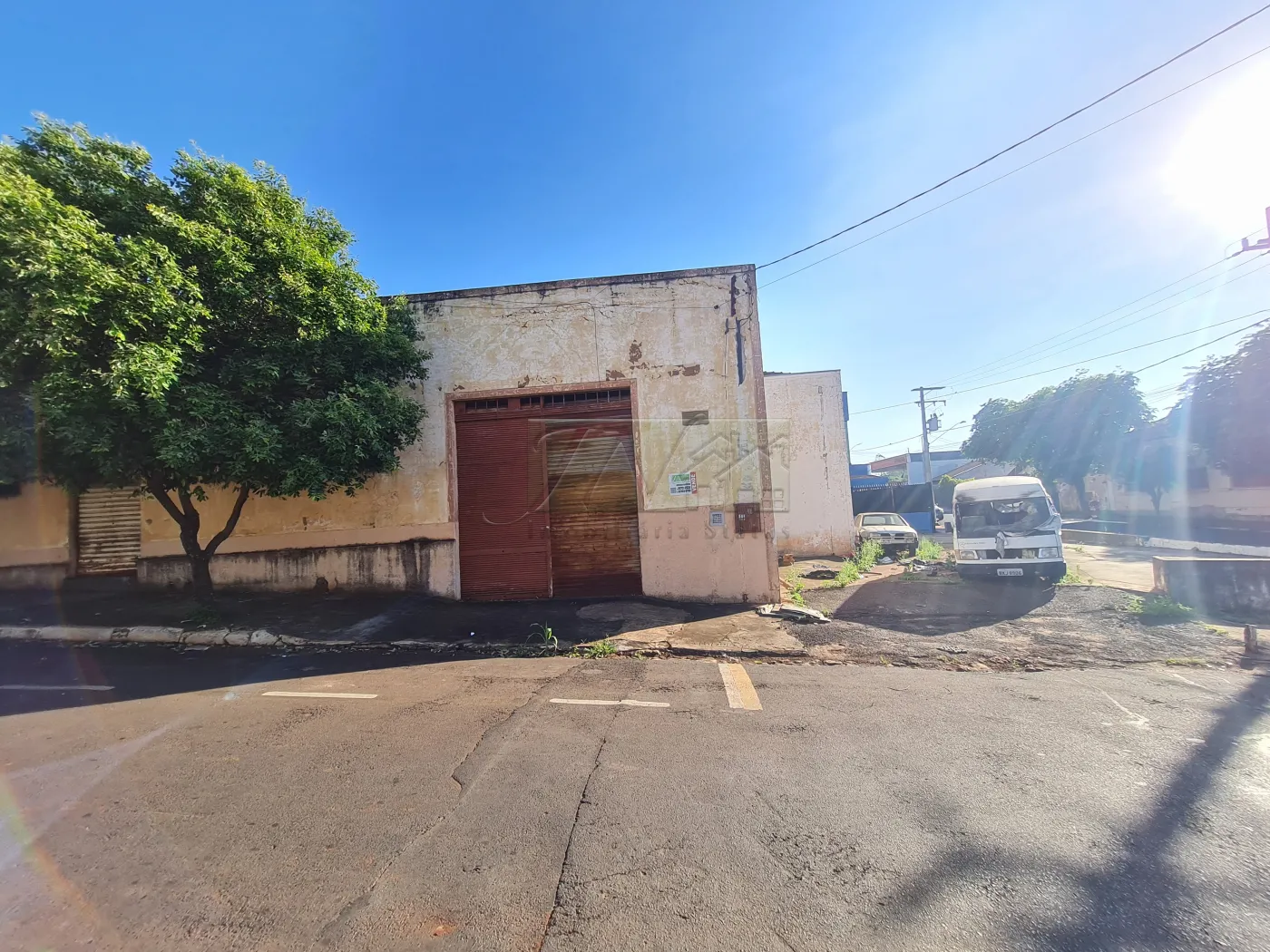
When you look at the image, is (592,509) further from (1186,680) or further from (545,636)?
(1186,680)

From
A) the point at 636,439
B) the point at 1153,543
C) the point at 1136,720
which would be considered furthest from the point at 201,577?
the point at 1153,543

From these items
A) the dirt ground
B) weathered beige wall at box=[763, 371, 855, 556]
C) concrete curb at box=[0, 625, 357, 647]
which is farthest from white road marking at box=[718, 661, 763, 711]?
weathered beige wall at box=[763, 371, 855, 556]

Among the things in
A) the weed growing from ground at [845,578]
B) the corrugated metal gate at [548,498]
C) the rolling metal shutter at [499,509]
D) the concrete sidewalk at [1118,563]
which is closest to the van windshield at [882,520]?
the concrete sidewalk at [1118,563]

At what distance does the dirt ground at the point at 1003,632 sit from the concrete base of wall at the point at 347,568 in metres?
6.45

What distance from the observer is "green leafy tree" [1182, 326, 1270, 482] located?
752 inches

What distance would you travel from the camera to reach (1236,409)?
1995 cm

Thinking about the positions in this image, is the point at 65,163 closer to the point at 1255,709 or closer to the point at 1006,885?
the point at 1006,885

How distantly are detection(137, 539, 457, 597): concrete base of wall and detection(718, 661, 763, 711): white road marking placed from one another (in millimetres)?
5946

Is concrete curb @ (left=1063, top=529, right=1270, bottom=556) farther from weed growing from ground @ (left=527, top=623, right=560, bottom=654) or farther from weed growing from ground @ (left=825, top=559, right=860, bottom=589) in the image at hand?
weed growing from ground @ (left=527, top=623, right=560, bottom=654)

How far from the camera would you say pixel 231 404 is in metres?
7.07

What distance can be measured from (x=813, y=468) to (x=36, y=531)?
1915 centimetres

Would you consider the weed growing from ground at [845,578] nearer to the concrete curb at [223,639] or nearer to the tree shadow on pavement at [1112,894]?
the concrete curb at [223,639]

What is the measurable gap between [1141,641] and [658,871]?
26.0ft

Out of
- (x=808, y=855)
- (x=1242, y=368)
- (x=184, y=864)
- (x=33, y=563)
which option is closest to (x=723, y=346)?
(x=808, y=855)
